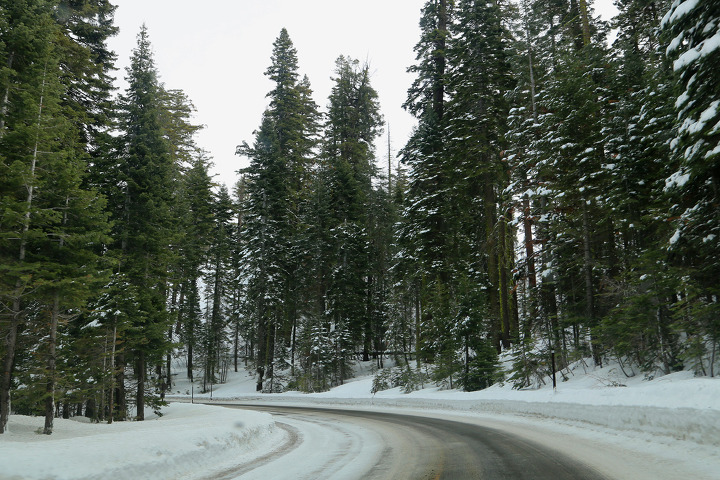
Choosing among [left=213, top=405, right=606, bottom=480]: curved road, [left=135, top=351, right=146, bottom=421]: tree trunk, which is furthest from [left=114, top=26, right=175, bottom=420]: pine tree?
[left=213, top=405, right=606, bottom=480]: curved road

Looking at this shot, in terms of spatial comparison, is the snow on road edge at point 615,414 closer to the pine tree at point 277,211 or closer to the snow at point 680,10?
the snow at point 680,10

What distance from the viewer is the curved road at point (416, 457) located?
656 centimetres

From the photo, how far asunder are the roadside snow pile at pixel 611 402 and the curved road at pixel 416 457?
2.19 meters

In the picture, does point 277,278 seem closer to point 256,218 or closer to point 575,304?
point 256,218

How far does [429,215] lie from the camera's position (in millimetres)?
27344

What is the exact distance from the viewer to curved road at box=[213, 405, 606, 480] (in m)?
6.56

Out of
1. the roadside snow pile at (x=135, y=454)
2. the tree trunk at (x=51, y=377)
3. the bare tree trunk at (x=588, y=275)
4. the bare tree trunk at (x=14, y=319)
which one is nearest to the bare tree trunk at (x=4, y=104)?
the bare tree trunk at (x=14, y=319)

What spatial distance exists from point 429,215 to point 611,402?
708 inches

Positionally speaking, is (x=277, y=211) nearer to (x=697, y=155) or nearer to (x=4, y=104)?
(x=4, y=104)

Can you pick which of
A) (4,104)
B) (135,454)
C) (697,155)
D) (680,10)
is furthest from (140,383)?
(680,10)

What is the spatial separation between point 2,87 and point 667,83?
21.5m

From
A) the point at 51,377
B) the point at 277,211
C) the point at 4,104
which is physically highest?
the point at 277,211

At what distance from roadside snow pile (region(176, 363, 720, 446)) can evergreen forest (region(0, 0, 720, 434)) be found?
0.95 metres

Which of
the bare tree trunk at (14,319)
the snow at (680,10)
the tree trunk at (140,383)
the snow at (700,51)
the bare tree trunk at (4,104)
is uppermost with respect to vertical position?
the bare tree trunk at (4,104)
